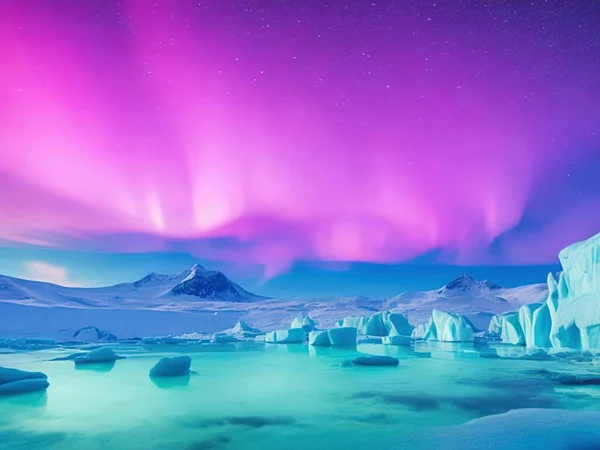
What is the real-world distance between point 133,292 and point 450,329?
8356cm

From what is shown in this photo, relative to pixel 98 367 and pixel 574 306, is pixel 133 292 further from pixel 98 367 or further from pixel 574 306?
pixel 574 306

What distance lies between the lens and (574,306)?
23.7 metres

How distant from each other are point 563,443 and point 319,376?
31.6 feet

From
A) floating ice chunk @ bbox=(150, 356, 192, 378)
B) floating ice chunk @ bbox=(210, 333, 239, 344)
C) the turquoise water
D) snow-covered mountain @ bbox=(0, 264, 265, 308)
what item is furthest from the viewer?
snow-covered mountain @ bbox=(0, 264, 265, 308)

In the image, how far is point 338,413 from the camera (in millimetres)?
8773

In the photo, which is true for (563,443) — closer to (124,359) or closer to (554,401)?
(554,401)

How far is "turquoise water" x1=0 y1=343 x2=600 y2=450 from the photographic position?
271 inches

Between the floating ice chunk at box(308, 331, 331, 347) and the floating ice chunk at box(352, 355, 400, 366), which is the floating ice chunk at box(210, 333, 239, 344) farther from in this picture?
the floating ice chunk at box(352, 355, 400, 366)

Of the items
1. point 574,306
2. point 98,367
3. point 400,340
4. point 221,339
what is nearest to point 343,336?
point 400,340

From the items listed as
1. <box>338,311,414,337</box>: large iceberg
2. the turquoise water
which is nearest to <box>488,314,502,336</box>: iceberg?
<box>338,311,414,337</box>: large iceberg

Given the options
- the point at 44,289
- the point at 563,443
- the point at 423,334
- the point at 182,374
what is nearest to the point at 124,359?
the point at 182,374

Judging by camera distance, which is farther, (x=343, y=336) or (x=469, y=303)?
(x=469, y=303)

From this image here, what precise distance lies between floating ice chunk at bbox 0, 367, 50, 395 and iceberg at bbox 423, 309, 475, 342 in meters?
31.2

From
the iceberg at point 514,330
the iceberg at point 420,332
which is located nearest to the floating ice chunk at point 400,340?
the iceberg at point 514,330
